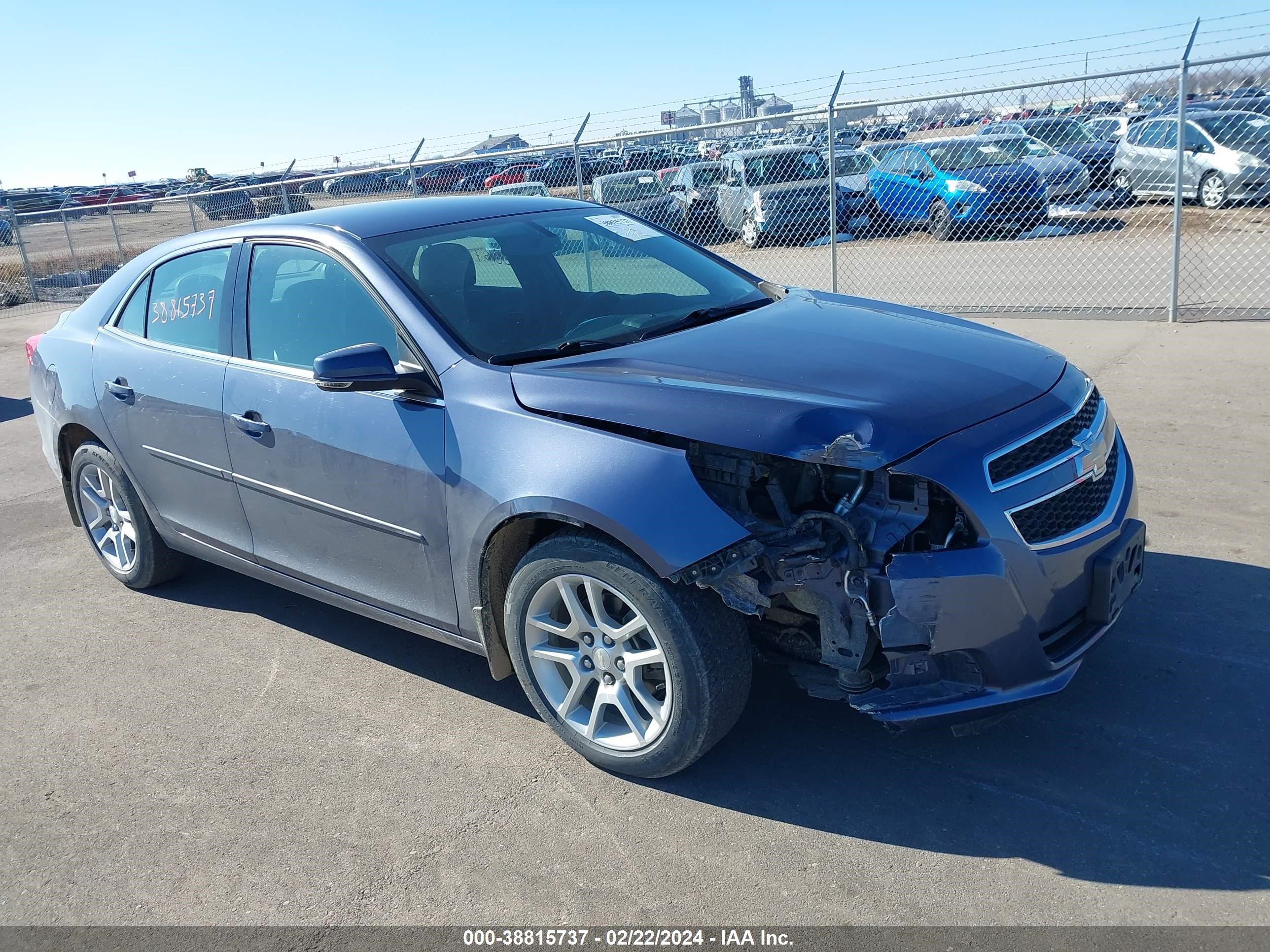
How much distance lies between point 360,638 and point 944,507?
106 inches

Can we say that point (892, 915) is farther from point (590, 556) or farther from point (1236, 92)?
point (1236, 92)

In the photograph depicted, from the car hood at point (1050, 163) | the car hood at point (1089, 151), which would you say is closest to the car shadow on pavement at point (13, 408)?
the car hood at point (1089, 151)

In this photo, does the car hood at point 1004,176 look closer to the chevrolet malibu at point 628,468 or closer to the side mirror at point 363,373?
the chevrolet malibu at point 628,468

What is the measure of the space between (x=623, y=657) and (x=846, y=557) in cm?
76

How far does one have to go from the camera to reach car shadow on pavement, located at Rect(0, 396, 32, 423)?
9961 millimetres

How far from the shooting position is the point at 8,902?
3016 mm

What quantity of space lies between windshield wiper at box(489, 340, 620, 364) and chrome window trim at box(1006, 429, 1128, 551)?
149 cm

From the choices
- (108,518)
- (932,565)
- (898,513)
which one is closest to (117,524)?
(108,518)

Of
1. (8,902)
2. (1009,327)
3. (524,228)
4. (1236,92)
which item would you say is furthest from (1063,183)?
(8,902)

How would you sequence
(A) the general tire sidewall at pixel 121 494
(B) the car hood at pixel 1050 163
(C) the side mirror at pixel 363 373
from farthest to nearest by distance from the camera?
(B) the car hood at pixel 1050 163
(A) the general tire sidewall at pixel 121 494
(C) the side mirror at pixel 363 373

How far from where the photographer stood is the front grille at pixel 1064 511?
115 inches

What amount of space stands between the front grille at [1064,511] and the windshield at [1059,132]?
876cm

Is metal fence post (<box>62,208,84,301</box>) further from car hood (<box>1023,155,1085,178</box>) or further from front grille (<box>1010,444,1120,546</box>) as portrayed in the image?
front grille (<box>1010,444,1120,546</box>)

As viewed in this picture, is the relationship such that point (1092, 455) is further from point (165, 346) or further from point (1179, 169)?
point (1179, 169)
